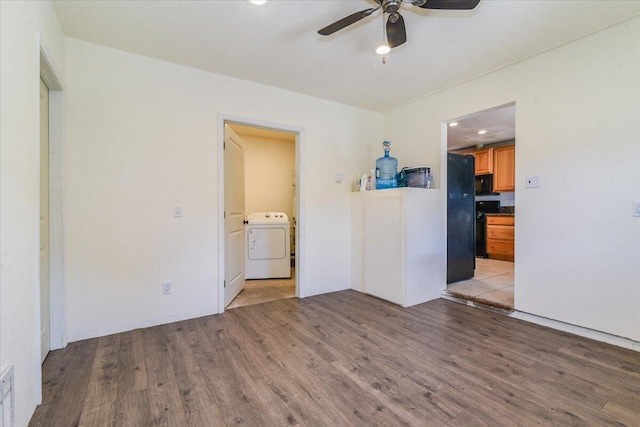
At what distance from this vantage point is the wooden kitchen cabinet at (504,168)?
5398 mm

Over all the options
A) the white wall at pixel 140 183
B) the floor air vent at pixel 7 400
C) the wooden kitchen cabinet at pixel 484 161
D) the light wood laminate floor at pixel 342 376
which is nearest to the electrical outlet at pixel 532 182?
the light wood laminate floor at pixel 342 376

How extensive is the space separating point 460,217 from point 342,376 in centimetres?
284

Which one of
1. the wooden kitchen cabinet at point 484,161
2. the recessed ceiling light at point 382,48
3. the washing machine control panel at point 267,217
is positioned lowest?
the washing machine control panel at point 267,217

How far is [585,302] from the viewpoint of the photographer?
2270 mm

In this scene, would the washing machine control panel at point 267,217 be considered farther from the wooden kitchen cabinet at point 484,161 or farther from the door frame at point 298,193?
the wooden kitchen cabinet at point 484,161

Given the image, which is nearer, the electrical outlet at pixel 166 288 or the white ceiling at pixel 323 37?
the white ceiling at pixel 323 37

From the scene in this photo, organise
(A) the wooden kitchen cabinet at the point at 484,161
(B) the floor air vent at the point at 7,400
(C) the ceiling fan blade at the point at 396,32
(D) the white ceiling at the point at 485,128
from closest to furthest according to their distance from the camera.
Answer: (B) the floor air vent at the point at 7,400 → (C) the ceiling fan blade at the point at 396,32 → (D) the white ceiling at the point at 485,128 → (A) the wooden kitchen cabinet at the point at 484,161

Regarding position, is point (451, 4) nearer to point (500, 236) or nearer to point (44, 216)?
point (44, 216)

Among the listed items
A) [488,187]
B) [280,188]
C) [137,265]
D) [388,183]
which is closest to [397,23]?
[388,183]

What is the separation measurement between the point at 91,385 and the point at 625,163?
3.99 metres

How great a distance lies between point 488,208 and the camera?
5887mm

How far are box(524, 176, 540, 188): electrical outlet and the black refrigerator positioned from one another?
3.20 feet

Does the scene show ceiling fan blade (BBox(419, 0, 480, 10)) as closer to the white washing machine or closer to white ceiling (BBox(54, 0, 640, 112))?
white ceiling (BBox(54, 0, 640, 112))

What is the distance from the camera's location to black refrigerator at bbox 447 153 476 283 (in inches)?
142
